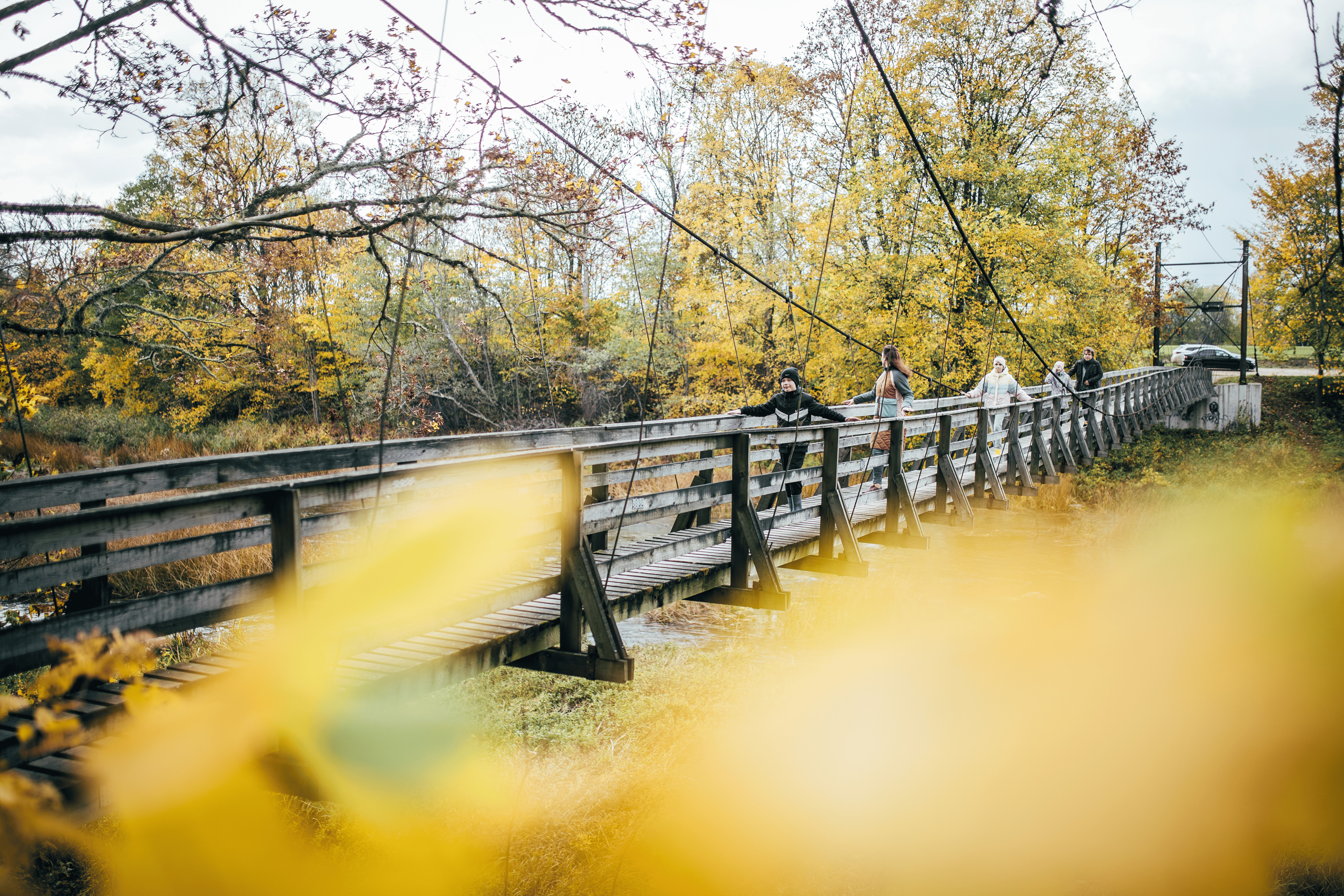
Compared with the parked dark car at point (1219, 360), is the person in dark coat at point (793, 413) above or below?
below

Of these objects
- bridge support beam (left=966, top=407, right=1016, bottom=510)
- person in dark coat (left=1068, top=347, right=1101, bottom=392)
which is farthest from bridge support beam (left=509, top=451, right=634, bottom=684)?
person in dark coat (left=1068, top=347, right=1101, bottom=392)

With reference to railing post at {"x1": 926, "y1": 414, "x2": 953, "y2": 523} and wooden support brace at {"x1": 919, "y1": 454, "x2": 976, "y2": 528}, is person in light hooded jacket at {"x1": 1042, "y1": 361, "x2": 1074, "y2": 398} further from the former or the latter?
railing post at {"x1": 926, "y1": 414, "x2": 953, "y2": 523}

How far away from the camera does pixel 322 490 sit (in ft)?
11.2

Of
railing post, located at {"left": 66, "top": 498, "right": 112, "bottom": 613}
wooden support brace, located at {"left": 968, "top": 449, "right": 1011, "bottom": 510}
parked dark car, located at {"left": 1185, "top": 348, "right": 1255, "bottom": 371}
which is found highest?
parked dark car, located at {"left": 1185, "top": 348, "right": 1255, "bottom": 371}

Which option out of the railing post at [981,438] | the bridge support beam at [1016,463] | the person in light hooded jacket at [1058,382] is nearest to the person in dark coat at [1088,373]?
the person in light hooded jacket at [1058,382]

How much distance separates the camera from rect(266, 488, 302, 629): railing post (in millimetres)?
3193

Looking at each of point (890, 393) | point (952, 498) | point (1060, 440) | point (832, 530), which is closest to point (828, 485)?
point (832, 530)

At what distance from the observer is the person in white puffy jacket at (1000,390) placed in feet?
36.4

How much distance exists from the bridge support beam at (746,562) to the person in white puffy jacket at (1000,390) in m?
6.12

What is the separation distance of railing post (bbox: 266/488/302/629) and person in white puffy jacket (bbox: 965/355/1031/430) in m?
9.39

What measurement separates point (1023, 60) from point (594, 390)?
509 inches

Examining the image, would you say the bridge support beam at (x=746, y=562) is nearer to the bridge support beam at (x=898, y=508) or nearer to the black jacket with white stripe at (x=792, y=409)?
the black jacket with white stripe at (x=792, y=409)

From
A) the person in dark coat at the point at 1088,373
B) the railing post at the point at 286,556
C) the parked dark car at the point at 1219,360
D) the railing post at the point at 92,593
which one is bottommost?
the railing post at the point at 92,593

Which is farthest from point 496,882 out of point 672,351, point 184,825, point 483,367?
point 672,351
